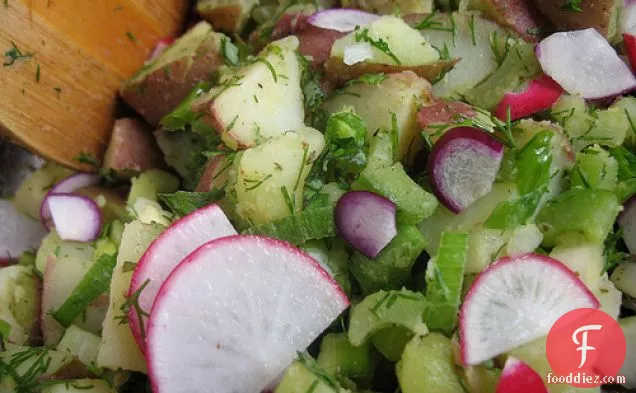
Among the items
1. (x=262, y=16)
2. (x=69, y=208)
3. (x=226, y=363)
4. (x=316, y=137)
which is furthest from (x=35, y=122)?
(x=226, y=363)

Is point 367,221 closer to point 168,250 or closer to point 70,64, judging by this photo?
point 168,250

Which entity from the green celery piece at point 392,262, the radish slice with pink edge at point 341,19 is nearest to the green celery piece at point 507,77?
the radish slice with pink edge at point 341,19

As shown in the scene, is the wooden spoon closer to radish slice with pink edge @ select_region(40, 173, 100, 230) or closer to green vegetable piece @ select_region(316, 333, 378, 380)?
radish slice with pink edge @ select_region(40, 173, 100, 230)

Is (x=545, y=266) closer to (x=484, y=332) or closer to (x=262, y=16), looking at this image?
(x=484, y=332)

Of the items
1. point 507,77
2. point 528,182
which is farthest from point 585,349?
point 507,77

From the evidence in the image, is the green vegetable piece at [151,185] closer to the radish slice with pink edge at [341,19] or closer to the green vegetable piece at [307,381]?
the radish slice with pink edge at [341,19]

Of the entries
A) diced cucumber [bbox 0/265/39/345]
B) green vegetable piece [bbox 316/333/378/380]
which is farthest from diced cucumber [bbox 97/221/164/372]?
diced cucumber [bbox 0/265/39/345]
